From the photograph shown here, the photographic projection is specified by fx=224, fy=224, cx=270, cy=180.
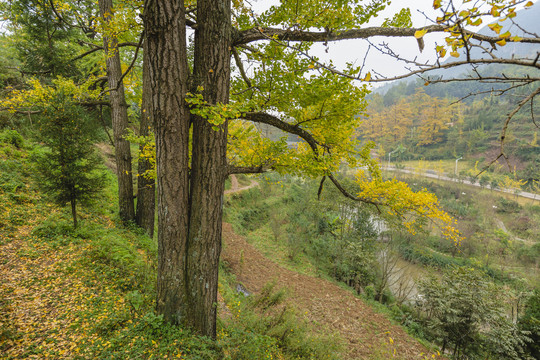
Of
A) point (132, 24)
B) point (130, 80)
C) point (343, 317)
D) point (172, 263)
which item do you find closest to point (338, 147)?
point (172, 263)

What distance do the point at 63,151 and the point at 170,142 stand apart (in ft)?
10.9

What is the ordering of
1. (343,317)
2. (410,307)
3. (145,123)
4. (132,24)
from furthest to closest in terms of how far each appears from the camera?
1. (410,307)
2. (343,317)
3. (145,123)
4. (132,24)

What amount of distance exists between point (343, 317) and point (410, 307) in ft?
17.9

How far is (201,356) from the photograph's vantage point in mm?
2654

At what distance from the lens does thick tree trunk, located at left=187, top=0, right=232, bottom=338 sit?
246 centimetres

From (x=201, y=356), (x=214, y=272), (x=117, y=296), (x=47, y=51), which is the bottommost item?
(x=201, y=356)

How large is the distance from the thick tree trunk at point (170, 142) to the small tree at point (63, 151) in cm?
303

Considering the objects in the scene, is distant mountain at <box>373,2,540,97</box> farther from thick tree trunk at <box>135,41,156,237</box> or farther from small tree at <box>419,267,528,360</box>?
small tree at <box>419,267,528,360</box>

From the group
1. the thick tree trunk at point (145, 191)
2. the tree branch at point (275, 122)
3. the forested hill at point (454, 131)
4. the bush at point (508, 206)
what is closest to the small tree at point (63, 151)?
the thick tree trunk at point (145, 191)

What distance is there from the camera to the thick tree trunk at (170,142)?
2293 mm

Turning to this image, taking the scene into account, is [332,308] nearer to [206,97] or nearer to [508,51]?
[206,97]

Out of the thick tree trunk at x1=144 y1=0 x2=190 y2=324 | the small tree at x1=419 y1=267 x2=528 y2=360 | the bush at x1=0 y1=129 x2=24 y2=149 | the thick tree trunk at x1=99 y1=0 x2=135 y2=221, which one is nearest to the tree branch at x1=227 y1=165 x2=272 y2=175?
the thick tree trunk at x1=144 y1=0 x2=190 y2=324

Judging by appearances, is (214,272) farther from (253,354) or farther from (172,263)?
(253,354)

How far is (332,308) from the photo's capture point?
29.2 ft
